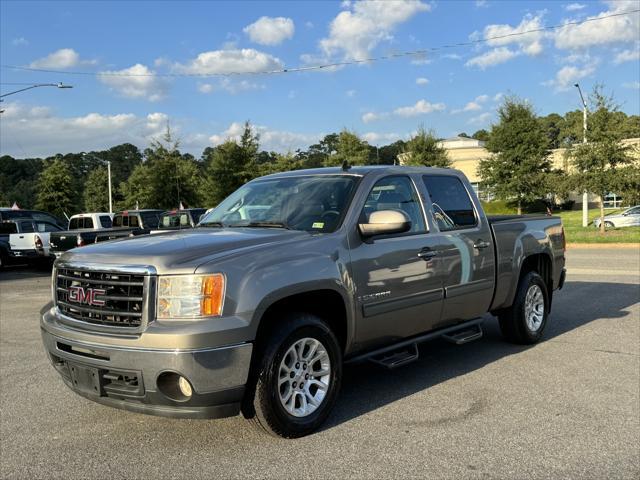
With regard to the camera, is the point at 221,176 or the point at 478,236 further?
the point at 221,176

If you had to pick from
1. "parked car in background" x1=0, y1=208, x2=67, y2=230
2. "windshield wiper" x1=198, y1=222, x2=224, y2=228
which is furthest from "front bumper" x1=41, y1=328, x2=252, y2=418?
"parked car in background" x1=0, y1=208, x2=67, y2=230

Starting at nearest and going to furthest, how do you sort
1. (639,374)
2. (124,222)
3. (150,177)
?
(639,374) → (124,222) → (150,177)

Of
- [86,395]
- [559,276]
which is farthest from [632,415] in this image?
[86,395]

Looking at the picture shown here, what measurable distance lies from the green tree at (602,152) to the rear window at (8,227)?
68.1 ft

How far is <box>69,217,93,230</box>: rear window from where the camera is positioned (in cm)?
1994

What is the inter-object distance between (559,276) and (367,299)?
148 inches

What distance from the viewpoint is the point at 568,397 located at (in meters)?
4.75

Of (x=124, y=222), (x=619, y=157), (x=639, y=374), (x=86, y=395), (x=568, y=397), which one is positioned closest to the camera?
(x=86, y=395)

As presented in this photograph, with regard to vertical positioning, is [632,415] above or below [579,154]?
below

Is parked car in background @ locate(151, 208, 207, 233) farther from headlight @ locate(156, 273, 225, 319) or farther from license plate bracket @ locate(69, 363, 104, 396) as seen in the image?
headlight @ locate(156, 273, 225, 319)

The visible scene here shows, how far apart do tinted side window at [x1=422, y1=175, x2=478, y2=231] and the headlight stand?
2.48 m

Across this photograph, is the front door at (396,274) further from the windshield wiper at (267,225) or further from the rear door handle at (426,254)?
the windshield wiper at (267,225)

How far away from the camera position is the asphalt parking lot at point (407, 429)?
3551mm

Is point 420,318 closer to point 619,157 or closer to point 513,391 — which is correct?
point 513,391
